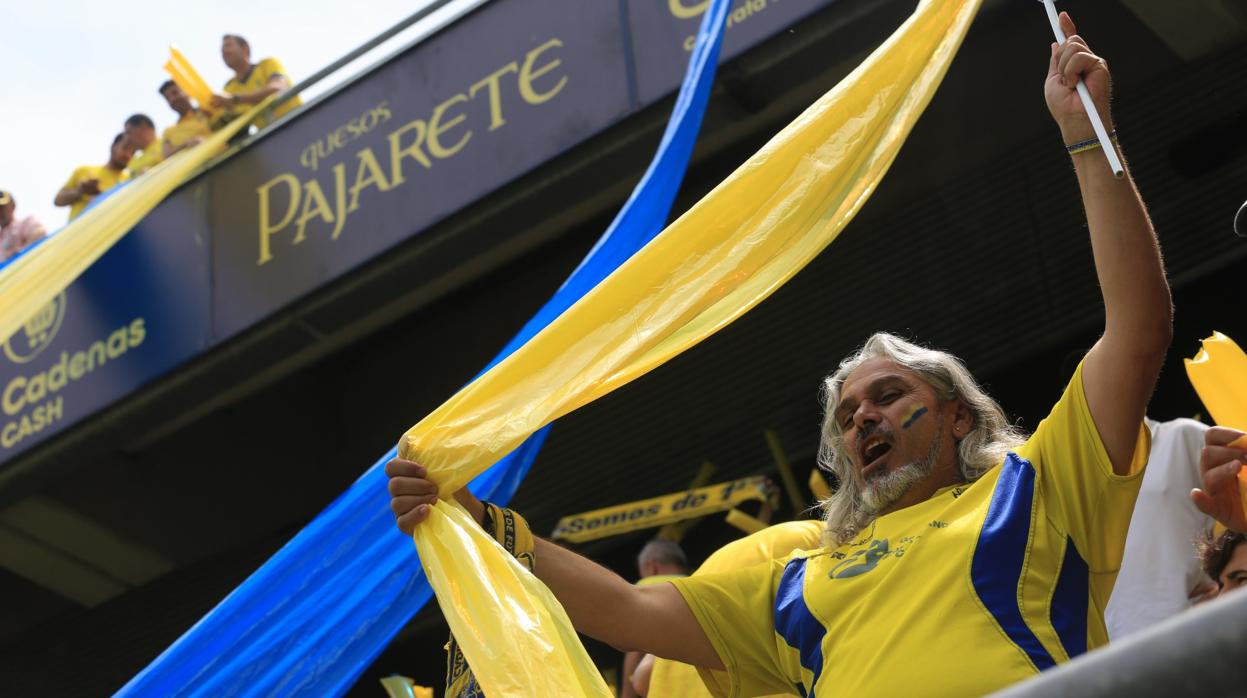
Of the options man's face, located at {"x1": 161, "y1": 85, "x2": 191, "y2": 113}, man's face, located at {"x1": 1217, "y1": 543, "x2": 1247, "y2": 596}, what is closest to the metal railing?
man's face, located at {"x1": 1217, "y1": 543, "x2": 1247, "y2": 596}

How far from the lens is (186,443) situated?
8328mm

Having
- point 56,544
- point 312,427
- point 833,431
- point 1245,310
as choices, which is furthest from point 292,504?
point 833,431

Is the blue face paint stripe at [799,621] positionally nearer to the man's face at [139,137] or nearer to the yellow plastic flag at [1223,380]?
the yellow plastic flag at [1223,380]

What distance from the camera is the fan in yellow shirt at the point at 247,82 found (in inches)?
310

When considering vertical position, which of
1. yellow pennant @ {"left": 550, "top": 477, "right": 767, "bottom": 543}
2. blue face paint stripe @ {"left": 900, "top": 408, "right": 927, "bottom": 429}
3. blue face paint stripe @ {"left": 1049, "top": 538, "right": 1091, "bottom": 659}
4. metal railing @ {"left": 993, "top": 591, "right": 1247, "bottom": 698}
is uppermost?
yellow pennant @ {"left": 550, "top": 477, "right": 767, "bottom": 543}

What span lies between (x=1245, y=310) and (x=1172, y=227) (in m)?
0.52

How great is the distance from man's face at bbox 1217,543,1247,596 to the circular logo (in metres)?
5.99

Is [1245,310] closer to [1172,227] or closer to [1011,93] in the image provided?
[1172,227]

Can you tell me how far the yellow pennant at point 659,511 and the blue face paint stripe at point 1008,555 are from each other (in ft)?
12.9

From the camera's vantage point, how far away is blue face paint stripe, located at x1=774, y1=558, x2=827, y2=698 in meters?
2.62

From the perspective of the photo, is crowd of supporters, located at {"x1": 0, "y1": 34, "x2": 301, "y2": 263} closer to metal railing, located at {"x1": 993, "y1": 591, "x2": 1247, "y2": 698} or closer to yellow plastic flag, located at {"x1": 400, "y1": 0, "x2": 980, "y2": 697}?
yellow plastic flag, located at {"x1": 400, "y1": 0, "x2": 980, "y2": 697}

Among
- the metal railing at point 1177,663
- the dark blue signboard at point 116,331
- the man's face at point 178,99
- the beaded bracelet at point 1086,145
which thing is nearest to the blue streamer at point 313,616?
the beaded bracelet at point 1086,145

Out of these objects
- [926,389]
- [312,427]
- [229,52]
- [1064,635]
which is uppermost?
[229,52]

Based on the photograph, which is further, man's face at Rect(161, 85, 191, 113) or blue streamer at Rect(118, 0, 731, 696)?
man's face at Rect(161, 85, 191, 113)
